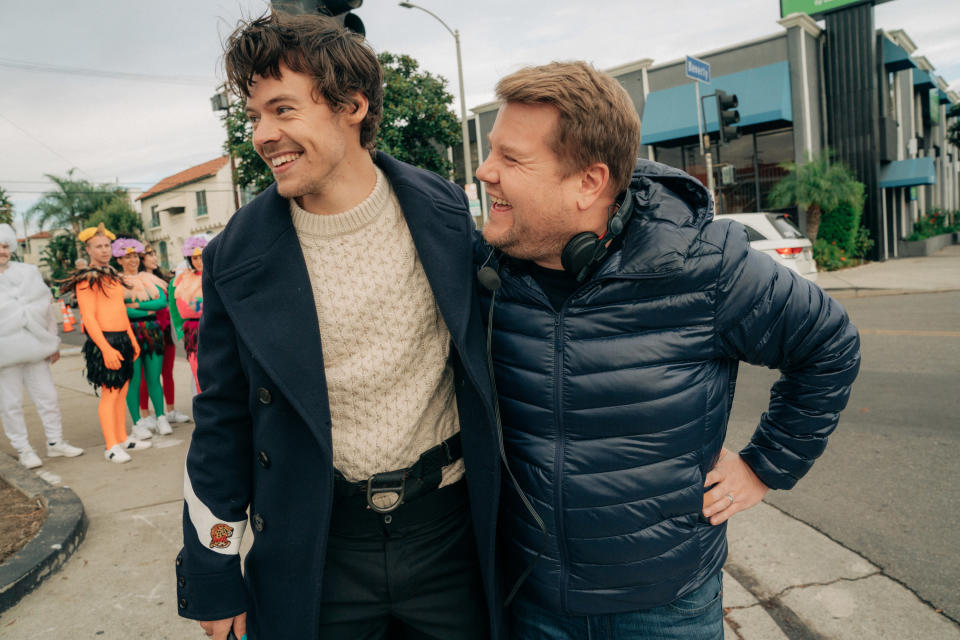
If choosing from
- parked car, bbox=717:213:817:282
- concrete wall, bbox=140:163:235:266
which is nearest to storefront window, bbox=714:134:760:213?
parked car, bbox=717:213:817:282

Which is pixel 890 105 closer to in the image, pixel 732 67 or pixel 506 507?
pixel 732 67

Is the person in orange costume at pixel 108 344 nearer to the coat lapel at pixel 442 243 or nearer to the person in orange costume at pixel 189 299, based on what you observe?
the person in orange costume at pixel 189 299

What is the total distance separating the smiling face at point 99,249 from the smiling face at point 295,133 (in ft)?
16.6

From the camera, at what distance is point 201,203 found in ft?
140

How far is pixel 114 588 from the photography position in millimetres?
3340

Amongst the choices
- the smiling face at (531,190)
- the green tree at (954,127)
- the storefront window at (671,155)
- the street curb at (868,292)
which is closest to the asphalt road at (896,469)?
the smiling face at (531,190)

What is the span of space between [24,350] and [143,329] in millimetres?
942

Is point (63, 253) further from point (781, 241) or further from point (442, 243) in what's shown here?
point (442, 243)

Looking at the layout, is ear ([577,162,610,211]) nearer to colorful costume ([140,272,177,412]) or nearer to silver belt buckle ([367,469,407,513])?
silver belt buckle ([367,469,407,513])

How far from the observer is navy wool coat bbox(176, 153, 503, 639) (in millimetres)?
1608

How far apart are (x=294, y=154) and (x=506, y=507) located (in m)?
1.07

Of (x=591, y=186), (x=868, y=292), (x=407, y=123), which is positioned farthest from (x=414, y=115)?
(x=591, y=186)

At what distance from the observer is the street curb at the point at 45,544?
127 inches

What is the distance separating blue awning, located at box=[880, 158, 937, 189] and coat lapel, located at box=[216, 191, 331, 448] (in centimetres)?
2272
